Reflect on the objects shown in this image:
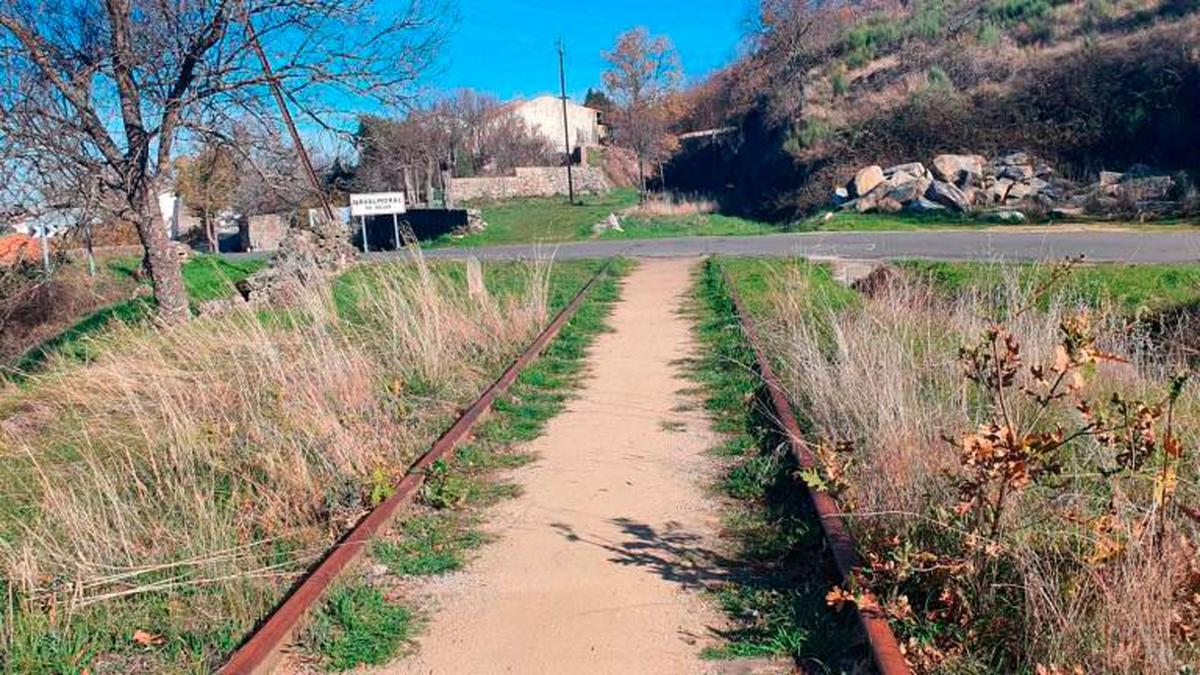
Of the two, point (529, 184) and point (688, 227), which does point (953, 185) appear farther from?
point (529, 184)

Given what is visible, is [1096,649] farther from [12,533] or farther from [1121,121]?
[1121,121]

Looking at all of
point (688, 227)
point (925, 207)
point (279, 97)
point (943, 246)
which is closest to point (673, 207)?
point (688, 227)

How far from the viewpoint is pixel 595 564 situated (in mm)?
4645

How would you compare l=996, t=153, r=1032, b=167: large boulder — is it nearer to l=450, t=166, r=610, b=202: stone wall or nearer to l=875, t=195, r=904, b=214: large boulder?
l=875, t=195, r=904, b=214: large boulder

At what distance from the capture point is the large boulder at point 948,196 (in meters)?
28.4

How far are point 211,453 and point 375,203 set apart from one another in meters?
23.5

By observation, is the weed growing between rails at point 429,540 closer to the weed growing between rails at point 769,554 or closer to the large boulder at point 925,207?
the weed growing between rails at point 769,554

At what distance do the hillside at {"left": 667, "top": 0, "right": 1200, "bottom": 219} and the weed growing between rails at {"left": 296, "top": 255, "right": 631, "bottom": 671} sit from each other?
21424 mm

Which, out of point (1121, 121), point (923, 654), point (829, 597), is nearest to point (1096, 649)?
point (923, 654)

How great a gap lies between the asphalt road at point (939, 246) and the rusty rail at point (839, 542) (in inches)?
274

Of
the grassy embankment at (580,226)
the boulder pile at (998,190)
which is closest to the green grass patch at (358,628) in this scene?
the boulder pile at (998,190)

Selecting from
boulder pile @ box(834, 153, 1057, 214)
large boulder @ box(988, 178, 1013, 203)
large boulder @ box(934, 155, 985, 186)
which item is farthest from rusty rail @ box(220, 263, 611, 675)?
large boulder @ box(934, 155, 985, 186)

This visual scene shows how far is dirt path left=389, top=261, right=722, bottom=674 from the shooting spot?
150 inches

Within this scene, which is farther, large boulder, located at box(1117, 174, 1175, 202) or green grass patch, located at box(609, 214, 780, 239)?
green grass patch, located at box(609, 214, 780, 239)
